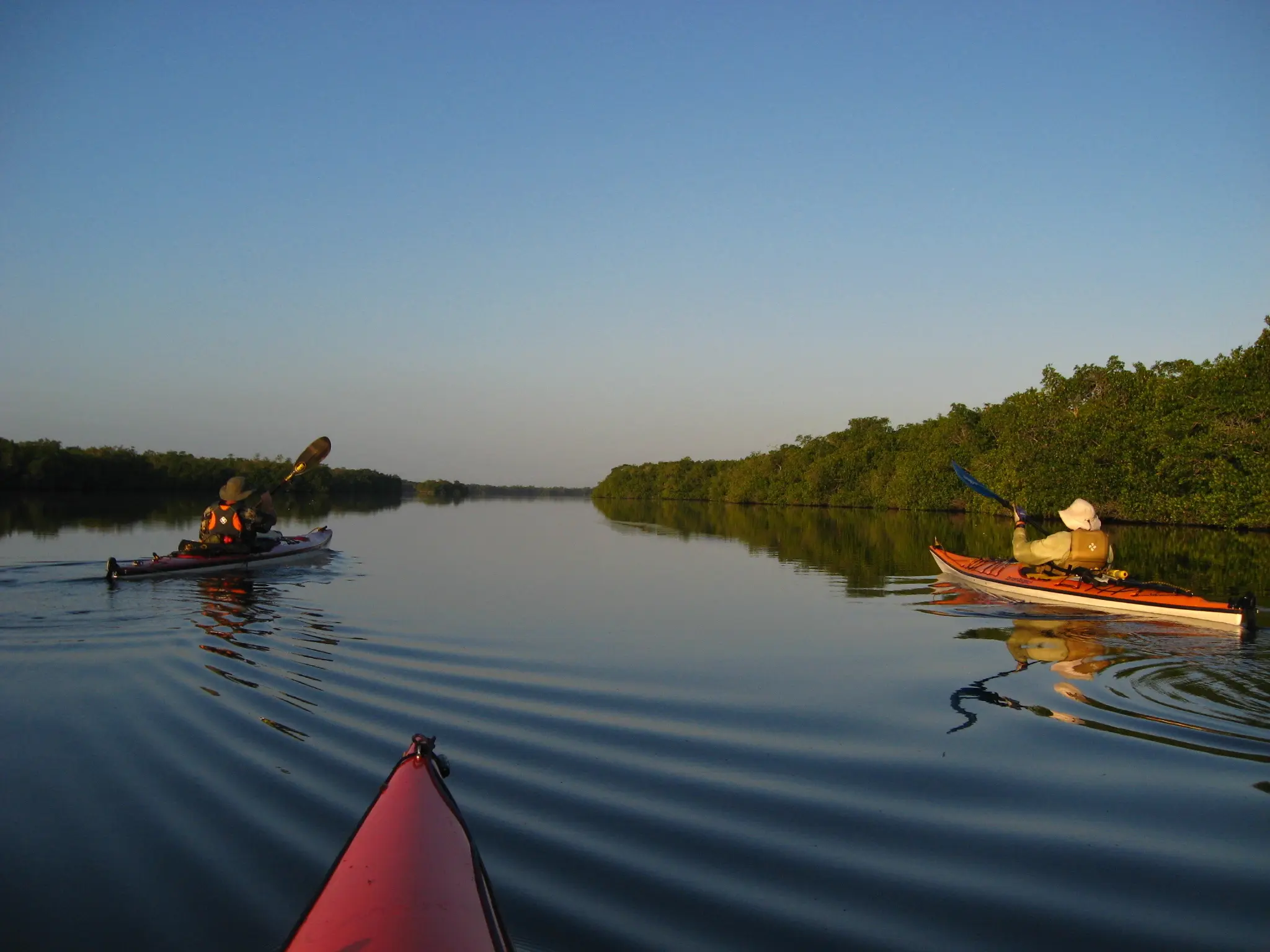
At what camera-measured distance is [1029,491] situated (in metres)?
41.0

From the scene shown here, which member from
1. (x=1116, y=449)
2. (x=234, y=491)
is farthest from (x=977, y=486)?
(x=1116, y=449)

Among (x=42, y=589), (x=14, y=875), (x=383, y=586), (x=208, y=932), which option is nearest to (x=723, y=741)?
(x=208, y=932)

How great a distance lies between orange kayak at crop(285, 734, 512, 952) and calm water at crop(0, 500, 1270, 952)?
48 cm

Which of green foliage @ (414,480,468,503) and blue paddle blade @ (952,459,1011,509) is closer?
blue paddle blade @ (952,459,1011,509)

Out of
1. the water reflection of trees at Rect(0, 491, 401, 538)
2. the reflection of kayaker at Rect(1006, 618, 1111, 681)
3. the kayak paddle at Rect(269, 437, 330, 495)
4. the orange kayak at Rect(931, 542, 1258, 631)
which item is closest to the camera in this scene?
the reflection of kayaker at Rect(1006, 618, 1111, 681)

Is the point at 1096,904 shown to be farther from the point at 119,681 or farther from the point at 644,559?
the point at 644,559

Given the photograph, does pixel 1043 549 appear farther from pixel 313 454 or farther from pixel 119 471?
pixel 119 471

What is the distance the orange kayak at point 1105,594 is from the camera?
934cm

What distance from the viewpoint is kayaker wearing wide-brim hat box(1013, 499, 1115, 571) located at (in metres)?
11.2

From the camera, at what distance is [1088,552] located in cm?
1123

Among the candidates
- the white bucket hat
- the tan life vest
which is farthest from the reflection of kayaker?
the white bucket hat

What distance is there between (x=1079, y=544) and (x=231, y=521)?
1346cm

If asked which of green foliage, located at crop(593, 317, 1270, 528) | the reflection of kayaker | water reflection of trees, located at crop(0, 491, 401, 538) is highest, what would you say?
green foliage, located at crop(593, 317, 1270, 528)

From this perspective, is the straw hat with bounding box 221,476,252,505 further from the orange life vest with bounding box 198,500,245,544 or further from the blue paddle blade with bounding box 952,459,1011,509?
the blue paddle blade with bounding box 952,459,1011,509
